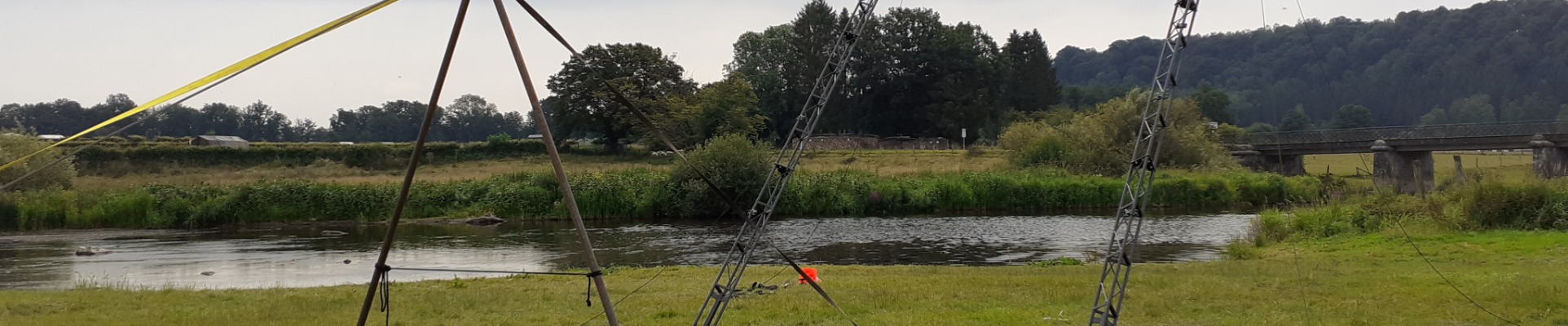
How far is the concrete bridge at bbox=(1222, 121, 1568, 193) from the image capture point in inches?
2458

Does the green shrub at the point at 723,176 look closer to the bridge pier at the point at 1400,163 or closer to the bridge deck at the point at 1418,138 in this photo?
the bridge deck at the point at 1418,138

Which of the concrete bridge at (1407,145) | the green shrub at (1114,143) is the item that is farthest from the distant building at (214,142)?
the concrete bridge at (1407,145)

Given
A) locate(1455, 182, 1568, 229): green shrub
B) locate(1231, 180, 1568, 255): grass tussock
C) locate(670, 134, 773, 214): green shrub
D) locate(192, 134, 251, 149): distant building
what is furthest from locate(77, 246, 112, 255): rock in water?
locate(192, 134, 251, 149): distant building

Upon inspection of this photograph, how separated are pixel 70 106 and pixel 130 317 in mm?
53258

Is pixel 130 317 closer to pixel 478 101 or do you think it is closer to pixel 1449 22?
pixel 1449 22

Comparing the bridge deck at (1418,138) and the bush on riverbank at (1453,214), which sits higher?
the bridge deck at (1418,138)

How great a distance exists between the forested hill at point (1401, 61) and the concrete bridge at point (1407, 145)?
3189 centimetres

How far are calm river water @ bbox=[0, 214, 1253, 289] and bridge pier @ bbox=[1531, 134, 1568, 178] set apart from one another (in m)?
30.5

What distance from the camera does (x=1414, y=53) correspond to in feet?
67.4

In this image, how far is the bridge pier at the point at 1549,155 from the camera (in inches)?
2427

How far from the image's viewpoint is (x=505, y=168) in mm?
66688

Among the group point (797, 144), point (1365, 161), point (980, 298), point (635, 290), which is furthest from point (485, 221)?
point (1365, 161)

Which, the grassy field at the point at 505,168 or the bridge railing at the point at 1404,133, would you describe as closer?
the grassy field at the point at 505,168

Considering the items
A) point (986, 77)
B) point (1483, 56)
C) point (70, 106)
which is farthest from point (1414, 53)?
point (986, 77)
